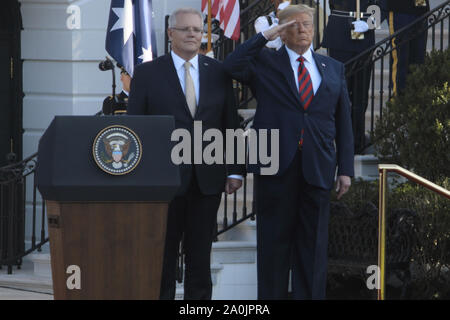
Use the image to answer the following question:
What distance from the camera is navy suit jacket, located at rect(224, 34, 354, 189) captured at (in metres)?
5.42

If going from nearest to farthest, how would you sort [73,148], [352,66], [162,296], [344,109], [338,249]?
[73,148]
[162,296]
[344,109]
[338,249]
[352,66]

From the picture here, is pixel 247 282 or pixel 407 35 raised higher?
pixel 407 35

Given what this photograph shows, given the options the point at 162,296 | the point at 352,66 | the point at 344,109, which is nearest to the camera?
the point at 162,296

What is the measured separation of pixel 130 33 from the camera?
9.30 m

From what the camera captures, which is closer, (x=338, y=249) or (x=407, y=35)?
(x=338, y=249)

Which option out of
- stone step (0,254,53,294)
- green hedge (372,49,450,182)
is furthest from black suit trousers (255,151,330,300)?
stone step (0,254,53,294)

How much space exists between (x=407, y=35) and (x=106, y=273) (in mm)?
5703

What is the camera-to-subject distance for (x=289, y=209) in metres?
5.45

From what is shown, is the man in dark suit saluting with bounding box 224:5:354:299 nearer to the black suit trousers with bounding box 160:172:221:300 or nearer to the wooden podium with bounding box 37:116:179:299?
the black suit trousers with bounding box 160:172:221:300

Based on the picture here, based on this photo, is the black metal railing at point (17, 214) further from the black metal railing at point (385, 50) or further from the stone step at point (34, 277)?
the black metal railing at point (385, 50)

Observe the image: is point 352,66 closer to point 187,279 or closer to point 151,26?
point 151,26

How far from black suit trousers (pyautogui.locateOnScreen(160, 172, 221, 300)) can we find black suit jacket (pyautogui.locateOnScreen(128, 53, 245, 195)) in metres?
0.09

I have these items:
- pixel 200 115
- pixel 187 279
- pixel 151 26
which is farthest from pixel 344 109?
pixel 151 26

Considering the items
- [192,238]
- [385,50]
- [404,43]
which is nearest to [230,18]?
[385,50]
